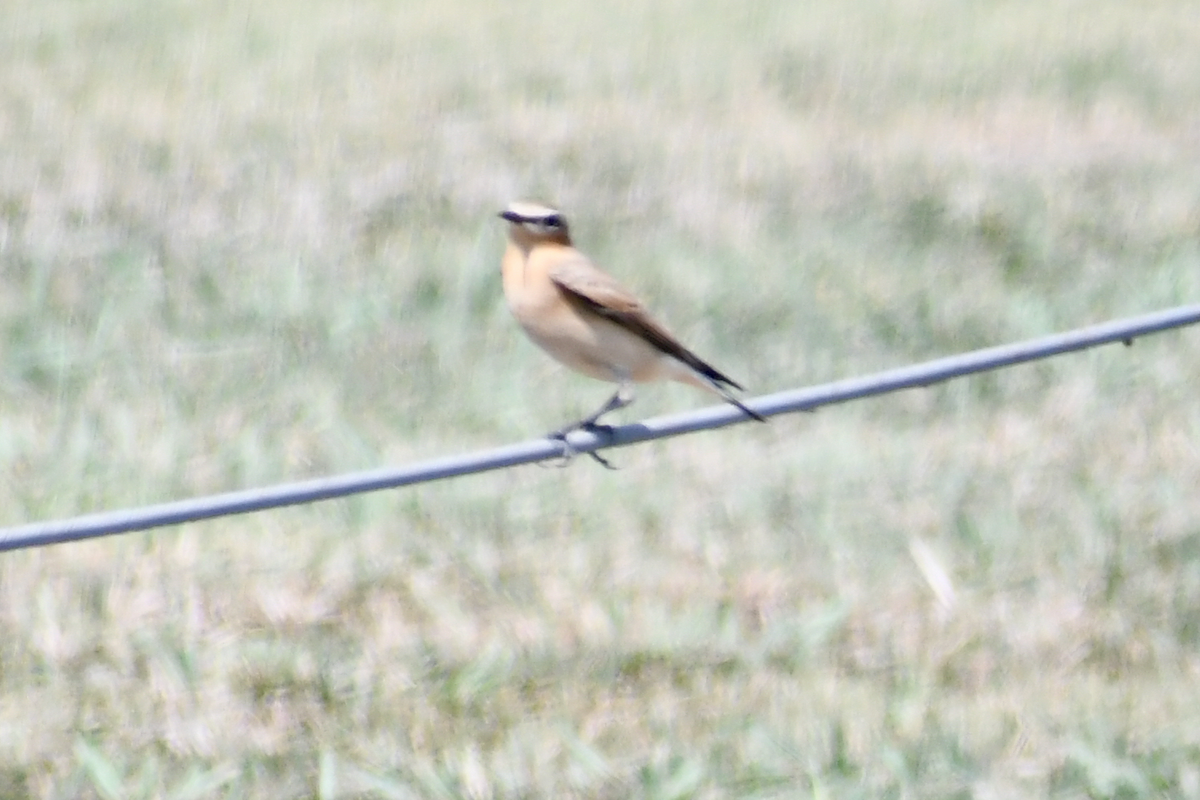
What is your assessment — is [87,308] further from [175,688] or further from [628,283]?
[175,688]

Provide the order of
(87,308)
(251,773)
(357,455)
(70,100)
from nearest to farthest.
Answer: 1. (251,773)
2. (357,455)
3. (87,308)
4. (70,100)

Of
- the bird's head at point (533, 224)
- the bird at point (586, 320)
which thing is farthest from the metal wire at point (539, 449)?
the bird's head at point (533, 224)

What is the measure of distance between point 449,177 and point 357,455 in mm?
2703

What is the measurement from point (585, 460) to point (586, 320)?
1.49m

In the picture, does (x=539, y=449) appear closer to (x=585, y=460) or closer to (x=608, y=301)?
(x=608, y=301)

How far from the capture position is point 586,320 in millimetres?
4578

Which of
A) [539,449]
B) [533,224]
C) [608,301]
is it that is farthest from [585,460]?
[539,449]

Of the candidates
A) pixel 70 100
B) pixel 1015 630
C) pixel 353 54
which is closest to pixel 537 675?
pixel 1015 630

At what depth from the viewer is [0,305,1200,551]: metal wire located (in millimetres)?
2998

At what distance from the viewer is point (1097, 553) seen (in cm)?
545

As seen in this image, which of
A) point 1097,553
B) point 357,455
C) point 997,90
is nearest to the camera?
point 1097,553

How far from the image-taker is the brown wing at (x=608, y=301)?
180 inches

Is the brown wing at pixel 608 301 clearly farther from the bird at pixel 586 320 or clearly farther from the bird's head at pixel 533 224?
the bird's head at pixel 533 224

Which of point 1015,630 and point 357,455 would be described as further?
point 357,455
